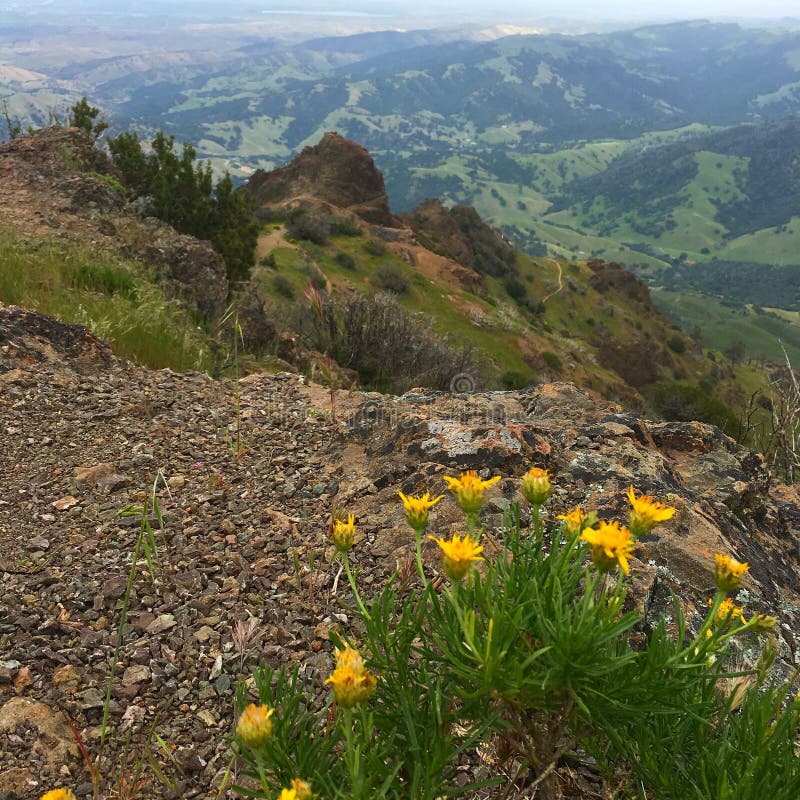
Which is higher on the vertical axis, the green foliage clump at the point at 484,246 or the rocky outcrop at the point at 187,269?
the rocky outcrop at the point at 187,269

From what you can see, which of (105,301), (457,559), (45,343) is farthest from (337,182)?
(457,559)

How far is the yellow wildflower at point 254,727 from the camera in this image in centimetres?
123

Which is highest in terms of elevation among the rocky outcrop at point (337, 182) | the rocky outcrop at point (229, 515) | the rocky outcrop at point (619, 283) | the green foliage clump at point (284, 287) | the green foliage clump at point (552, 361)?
the rocky outcrop at point (229, 515)

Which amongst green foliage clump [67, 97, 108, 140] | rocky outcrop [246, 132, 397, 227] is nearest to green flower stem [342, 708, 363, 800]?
green foliage clump [67, 97, 108, 140]

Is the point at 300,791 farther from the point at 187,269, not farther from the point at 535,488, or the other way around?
the point at 187,269

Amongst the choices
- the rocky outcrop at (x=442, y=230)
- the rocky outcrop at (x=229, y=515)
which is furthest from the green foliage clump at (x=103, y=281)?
the rocky outcrop at (x=442, y=230)

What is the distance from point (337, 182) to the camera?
43.7m

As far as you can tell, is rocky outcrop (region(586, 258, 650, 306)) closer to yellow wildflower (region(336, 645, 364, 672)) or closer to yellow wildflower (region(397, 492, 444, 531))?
yellow wildflower (region(397, 492, 444, 531))

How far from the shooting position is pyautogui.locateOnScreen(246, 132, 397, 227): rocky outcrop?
42.8m

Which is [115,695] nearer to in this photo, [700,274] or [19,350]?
[19,350]

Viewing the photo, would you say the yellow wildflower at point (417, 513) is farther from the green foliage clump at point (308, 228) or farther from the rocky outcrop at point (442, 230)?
the rocky outcrop at point (442, 230)

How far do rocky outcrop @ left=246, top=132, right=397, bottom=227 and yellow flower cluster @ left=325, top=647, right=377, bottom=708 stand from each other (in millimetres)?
43062

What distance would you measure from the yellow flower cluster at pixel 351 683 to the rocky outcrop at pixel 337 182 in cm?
4306

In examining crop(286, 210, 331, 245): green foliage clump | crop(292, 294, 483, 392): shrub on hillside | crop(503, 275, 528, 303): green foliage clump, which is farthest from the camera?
crop(503, 275, 528, 303): green foliage clump
